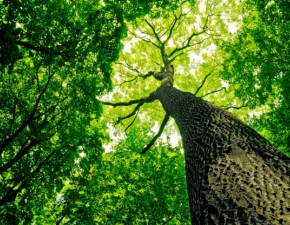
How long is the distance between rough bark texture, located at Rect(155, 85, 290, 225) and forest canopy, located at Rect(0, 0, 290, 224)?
10.7 feet

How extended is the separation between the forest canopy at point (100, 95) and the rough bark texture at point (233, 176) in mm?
3254

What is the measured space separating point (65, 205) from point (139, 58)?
402 inches

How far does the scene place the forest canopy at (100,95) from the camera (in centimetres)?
498

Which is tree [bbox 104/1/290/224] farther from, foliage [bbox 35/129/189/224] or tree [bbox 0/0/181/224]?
foliage [bbox 35/129/189/224]

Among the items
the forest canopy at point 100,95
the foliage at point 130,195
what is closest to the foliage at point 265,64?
the forest canopy at point 100,95

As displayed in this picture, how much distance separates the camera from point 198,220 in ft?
7.72

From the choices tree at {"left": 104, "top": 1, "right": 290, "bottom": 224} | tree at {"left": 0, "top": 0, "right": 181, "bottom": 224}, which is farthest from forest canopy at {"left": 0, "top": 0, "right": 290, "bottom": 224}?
tree at {"left": 104, "top": 1, "right": 290, "bottom": 224}

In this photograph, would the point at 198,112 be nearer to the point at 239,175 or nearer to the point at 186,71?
the point at 239,175

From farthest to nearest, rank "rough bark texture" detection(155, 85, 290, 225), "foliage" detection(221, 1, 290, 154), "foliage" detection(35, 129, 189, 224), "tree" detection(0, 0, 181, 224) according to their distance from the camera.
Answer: "foliage" detection(35, 129, 189, 224), "foliage" detection(221, 1, 290, 154), "tree" detection(0, 0, 181, 224), "rough bark texture" detection(155, 85, 290, 225)

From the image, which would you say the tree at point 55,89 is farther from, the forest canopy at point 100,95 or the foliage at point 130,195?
the foliage at point 130,195

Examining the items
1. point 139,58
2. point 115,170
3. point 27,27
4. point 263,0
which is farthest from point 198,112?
point 139,58

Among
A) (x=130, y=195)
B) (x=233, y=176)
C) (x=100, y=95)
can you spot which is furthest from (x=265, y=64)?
(x=233, y=176)

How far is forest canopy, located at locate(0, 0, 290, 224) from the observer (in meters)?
4.98

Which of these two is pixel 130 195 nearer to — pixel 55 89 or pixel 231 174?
pixel 55 89
